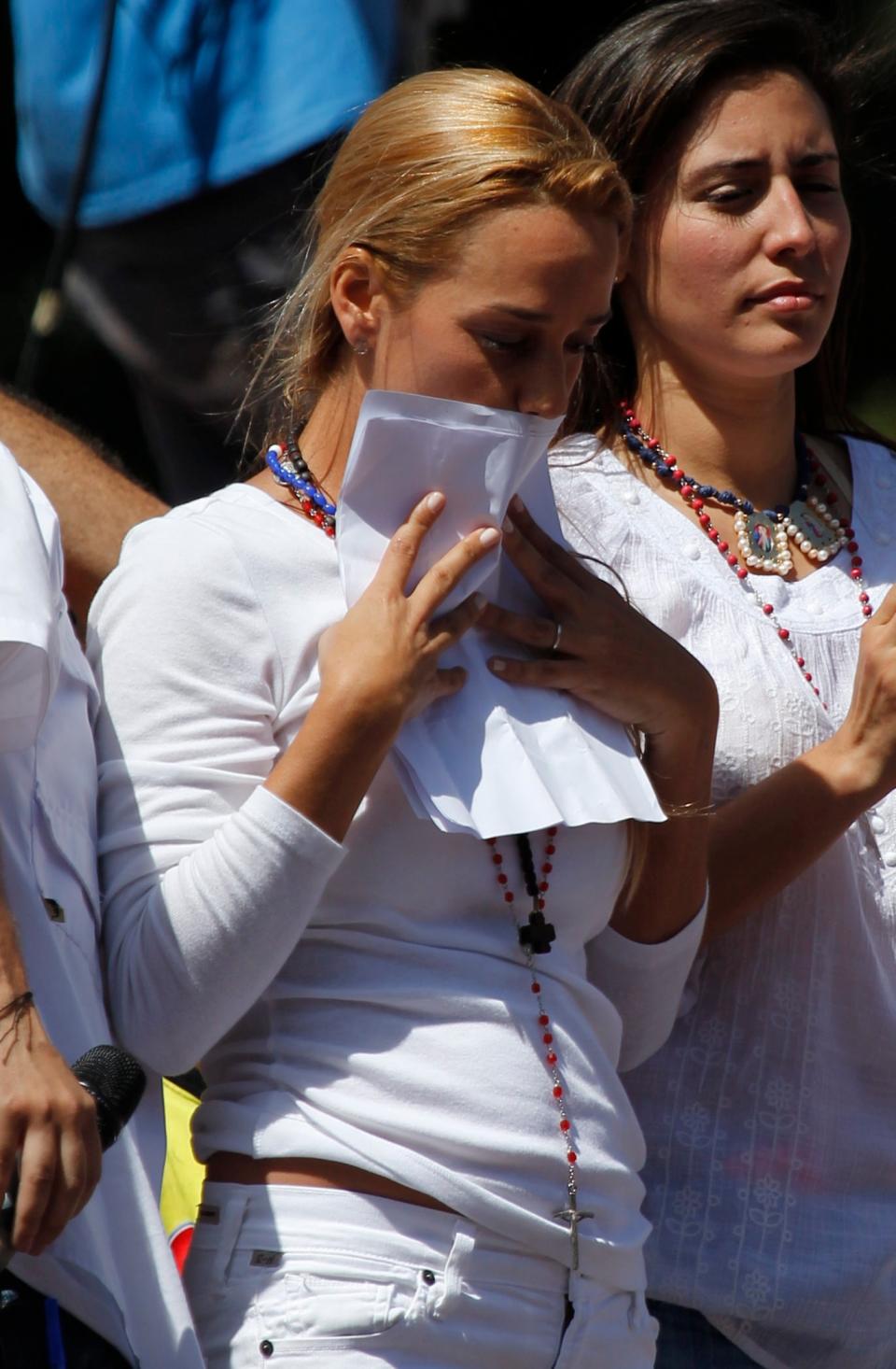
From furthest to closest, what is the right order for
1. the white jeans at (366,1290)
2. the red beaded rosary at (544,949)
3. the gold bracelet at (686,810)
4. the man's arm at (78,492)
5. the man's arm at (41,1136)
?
the man's arm at (78,492) → the gold bracelet at (686,810) → the red beaded rosary at (544,949) → the white jeans at (366,1290) → the man's arm at (41,1136)

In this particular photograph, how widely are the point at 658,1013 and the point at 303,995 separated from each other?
49cm

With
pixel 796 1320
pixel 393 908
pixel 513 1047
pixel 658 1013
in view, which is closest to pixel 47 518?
pixel 393 908

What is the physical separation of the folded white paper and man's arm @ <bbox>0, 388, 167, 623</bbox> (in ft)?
2.68

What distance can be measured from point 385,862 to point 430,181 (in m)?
0.66

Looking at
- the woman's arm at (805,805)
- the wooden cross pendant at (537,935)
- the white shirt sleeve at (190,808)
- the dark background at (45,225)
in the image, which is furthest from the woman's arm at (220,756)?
the dark background at (45,225)

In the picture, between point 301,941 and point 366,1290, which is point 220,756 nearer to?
point 301,941

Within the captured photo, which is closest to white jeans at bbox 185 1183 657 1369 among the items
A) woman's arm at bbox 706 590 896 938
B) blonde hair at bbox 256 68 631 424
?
woman's arm at bbox 706 590 896 938

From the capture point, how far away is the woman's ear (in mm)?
1901

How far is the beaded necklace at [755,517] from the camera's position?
96.5 inches

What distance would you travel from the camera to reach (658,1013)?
2105 mm

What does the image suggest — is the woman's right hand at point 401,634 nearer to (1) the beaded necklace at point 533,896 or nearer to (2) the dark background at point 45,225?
(1) the beaded necklace at point 533,896

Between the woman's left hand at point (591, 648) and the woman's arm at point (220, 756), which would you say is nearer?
the woman's arm at point (220, 756)

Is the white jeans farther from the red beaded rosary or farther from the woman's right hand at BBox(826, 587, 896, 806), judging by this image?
the woman's right hand at BBox(826, 587, 896, 806)

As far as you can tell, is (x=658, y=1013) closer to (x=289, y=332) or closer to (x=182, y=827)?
(x=182, y=827)
